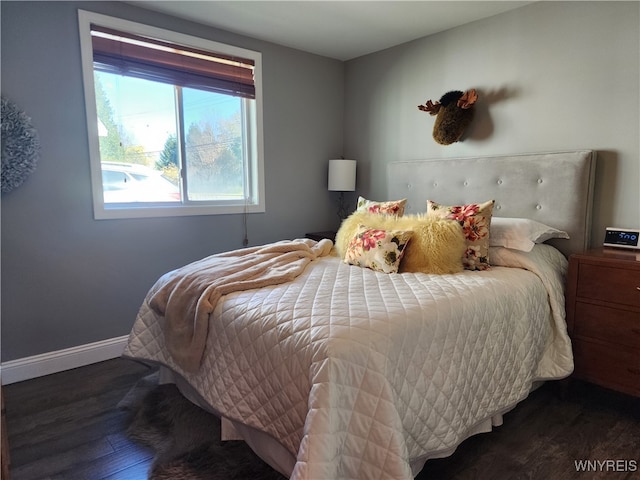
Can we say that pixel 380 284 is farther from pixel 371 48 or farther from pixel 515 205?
pixel 371 48

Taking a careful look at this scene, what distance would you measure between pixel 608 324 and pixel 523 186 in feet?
3.23

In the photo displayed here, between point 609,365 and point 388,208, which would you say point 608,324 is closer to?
point 609,365

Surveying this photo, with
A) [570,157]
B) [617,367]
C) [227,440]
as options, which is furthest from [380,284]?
[570,157]

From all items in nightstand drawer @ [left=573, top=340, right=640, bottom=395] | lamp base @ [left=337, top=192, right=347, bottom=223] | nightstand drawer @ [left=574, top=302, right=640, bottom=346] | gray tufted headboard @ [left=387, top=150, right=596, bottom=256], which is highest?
gray tufted headboard @ [left=387, top=150, right=596, bottom=256]

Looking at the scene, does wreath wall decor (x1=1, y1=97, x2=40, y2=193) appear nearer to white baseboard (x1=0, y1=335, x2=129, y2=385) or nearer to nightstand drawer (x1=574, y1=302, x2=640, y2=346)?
white baseboard (x1=0, y1=335, x2=129, y2=385)

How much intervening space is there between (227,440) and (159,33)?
8.66 ft

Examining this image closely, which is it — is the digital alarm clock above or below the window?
below

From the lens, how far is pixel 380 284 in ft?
6.35

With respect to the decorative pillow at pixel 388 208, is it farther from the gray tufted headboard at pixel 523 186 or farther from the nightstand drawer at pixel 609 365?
the nightstand drawer at pixel 609 365

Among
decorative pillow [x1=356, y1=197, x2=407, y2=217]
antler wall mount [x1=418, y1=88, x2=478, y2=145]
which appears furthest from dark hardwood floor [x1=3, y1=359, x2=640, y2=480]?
antler wall mount [x1=418, y1=88, x2=478, y2=145]

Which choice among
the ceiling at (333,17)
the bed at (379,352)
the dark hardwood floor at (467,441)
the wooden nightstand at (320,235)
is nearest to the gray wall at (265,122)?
the ceiling at (333,17)

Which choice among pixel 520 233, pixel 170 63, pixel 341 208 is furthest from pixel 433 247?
pixel 170 63

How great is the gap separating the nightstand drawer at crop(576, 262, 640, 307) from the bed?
0.13m

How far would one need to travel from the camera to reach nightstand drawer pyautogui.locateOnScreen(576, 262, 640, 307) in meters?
1.96
